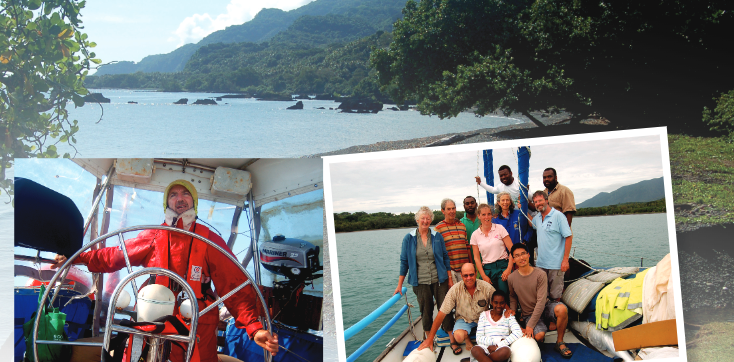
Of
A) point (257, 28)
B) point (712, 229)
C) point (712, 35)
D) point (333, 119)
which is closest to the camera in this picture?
point (712, 229)

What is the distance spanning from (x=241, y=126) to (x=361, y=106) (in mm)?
1742

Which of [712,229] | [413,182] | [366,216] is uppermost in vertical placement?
[413,182]

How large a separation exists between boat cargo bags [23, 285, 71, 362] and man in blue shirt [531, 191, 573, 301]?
294 cm

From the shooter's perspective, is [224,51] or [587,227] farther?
[224,51]

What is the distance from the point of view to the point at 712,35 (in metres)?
5.43

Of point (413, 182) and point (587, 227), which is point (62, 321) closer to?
point (413, 182)

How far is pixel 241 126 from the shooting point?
21.3 ft

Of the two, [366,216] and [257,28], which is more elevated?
[257,28]

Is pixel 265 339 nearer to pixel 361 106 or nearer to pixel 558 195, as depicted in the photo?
pixel 558 195

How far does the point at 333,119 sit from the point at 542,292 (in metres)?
4.27

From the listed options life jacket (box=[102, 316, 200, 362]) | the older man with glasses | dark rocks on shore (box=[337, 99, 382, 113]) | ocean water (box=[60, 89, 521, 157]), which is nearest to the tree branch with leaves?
ocean water (box=[60, 89, 521, 157])

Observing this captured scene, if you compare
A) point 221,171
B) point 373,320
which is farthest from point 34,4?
point 373,320

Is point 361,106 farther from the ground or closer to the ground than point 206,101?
closer to the ground

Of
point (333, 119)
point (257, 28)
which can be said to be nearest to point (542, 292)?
point (333, 119)
